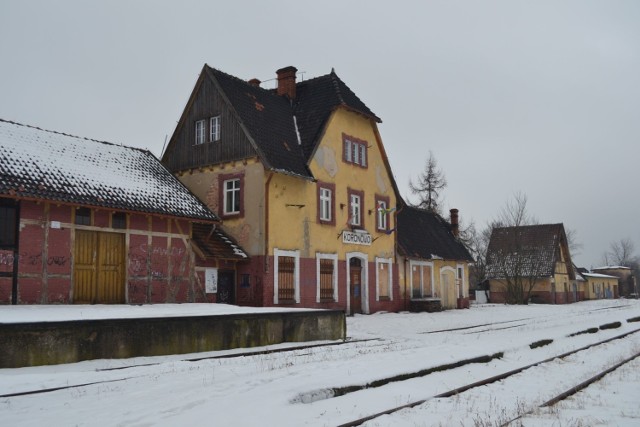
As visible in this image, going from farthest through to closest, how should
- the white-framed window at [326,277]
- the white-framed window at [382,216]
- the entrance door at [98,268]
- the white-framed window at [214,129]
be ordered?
the white-framed window at [382,216] → the white-framed window at [326,277] → the white-framed window at [214,129] → the entrance door at [98,268]

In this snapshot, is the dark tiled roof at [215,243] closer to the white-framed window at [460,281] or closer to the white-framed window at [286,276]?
the white-framed window at [286,276]

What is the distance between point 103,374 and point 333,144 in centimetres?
1882

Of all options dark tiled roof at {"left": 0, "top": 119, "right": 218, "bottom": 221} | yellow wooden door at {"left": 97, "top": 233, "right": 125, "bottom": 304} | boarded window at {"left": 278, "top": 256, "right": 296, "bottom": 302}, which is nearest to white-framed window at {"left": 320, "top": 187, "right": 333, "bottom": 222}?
boarded window at {"left": 278, "top": 256, "right": 296, "bottom": 302}

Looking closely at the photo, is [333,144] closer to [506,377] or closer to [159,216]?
[159,216]

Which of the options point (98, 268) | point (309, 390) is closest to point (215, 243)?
point (98, 268)

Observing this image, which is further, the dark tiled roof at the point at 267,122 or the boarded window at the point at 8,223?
the dark tiled roof at the point at 267,122

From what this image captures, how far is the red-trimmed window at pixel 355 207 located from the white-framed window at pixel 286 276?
4.39m

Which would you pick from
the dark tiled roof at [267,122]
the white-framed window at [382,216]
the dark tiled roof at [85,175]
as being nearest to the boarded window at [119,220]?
the dark tiled roof at [85,175]

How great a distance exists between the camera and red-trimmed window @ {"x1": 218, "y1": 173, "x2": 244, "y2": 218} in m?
24.8

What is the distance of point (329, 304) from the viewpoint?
26.8m

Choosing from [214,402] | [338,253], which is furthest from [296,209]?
[214,402]

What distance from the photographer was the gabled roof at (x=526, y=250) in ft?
168

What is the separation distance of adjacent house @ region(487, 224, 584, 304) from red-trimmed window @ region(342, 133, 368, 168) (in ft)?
73.9

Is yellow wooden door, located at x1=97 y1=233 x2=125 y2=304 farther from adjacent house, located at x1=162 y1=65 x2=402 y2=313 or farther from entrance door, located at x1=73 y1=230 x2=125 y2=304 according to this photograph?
adjacent house, located at x1=162 y1=65 x2=402 y2=313
